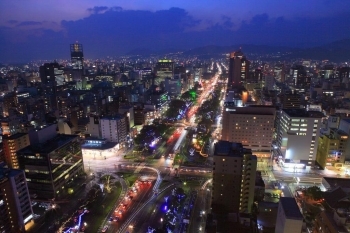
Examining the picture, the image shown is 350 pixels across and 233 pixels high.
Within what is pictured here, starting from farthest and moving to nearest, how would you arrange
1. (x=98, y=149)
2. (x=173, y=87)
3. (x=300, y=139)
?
1. (x=173, y=87)
2. (x=98, y=149)
3. (x=300, y=139)

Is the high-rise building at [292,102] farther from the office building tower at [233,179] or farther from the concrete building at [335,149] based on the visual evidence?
the office building tower at [233,179]

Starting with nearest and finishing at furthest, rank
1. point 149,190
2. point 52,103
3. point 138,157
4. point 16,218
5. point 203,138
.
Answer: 1. point 16,218
2. point 149,190
3. point 138,157
4. point 203,138
5. point 52,103

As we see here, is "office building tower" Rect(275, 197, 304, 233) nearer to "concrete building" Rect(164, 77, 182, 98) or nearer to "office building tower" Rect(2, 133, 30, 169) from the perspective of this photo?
"office building tower" Rect(2, 133, 30, 169)

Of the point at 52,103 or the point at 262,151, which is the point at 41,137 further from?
the point at 52,103

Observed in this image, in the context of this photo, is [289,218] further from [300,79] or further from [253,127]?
[300,79]

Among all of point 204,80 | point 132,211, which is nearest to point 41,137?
point 132,211

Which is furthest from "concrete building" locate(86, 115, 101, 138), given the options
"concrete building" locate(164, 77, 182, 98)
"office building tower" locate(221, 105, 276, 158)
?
"concrete building" locate(164, 77, 182, 98)

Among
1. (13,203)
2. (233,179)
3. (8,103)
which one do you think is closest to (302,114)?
(233,179)
